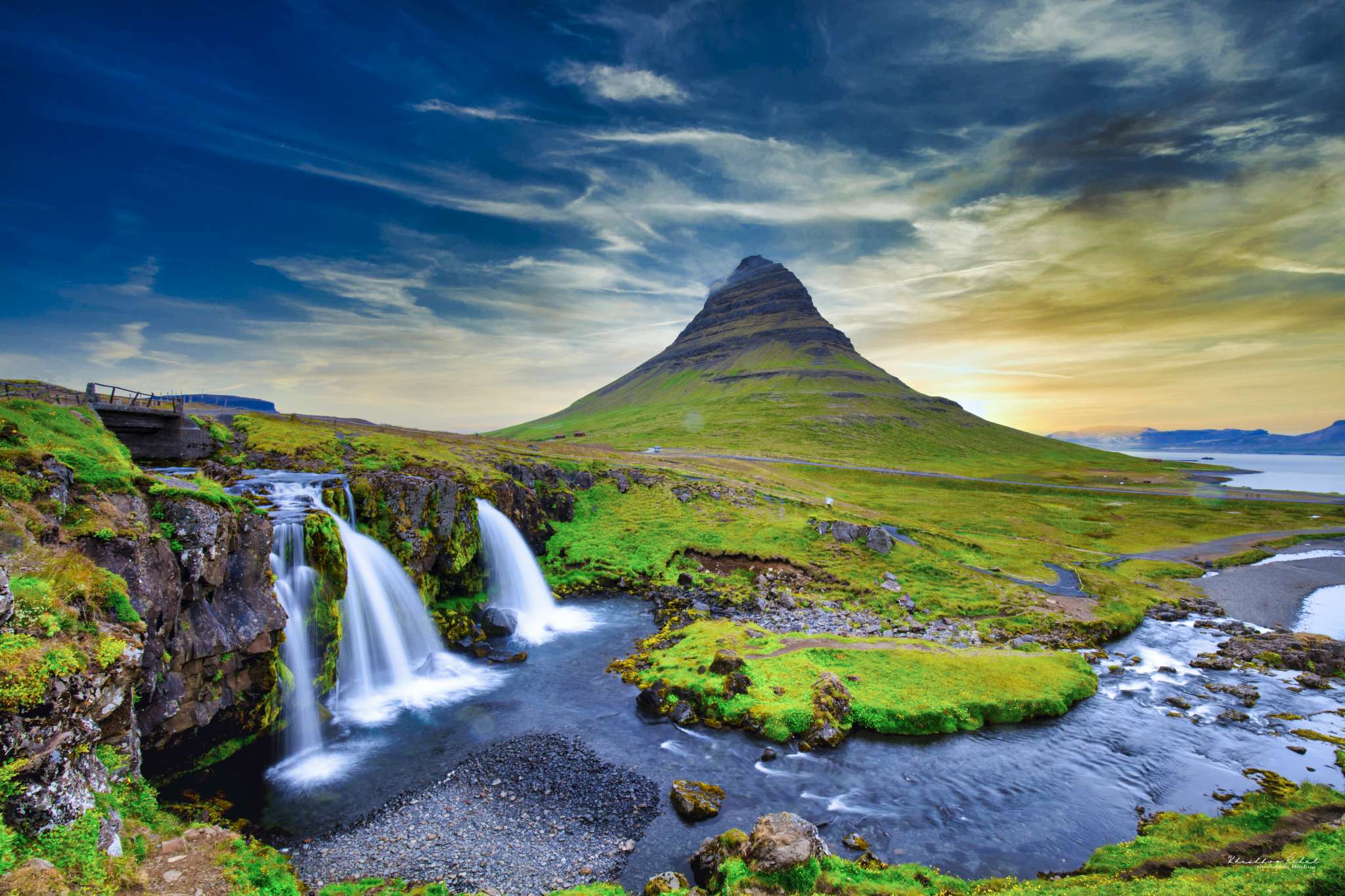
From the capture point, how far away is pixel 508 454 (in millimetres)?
72000

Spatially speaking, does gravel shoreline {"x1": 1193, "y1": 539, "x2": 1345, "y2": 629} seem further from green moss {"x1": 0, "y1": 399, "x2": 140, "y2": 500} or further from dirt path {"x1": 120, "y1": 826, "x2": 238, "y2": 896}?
green moss {"x1": 0, "y1": 399, "x2": 140, "y2": 500}

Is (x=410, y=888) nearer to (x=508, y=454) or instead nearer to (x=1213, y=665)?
(x=1213, y=665)

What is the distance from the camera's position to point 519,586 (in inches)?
1858

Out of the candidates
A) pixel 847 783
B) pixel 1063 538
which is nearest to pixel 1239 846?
pixel 847 783

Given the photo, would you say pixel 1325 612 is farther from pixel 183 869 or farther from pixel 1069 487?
pixel 1069 487

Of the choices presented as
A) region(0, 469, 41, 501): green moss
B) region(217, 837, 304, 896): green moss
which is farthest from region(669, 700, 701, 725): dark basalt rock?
region(0, 469, 41, 501): green moss

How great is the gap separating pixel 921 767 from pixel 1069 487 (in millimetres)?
143193

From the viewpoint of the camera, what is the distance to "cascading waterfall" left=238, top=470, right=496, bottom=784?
2583 centimetres

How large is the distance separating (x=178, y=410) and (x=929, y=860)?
53.7 meters

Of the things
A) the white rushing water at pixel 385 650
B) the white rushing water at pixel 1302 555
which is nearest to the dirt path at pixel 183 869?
the white rushing water at pixel 385 650

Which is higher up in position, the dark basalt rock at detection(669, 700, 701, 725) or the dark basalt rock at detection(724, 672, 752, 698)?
the dark basalt rock at detection(724, 672, 752, 698)

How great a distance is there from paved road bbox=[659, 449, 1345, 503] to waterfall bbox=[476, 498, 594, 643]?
235ft

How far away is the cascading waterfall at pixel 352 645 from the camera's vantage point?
25.8 metres

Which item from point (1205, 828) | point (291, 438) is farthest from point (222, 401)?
point (1205, 828)
